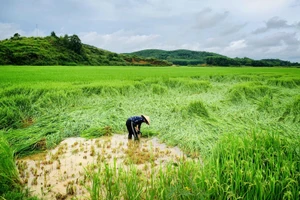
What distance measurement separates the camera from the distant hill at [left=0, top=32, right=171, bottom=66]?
35000mm

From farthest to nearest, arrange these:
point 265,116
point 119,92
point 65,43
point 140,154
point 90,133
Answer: point 65,43 → point 119,92 → point 265,116 → point 90,133 → point 140,154

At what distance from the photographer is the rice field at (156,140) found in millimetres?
2389

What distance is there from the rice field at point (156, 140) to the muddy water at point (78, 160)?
2cm

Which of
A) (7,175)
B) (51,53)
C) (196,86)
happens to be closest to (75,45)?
(51,53)

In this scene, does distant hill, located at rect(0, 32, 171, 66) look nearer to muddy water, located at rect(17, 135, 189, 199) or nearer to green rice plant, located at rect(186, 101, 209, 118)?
green rice plant, located at rect(186, 101, 209, 118)

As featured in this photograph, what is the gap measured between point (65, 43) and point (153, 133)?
171ft

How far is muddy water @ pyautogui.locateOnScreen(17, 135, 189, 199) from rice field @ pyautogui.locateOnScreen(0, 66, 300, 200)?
2 cm

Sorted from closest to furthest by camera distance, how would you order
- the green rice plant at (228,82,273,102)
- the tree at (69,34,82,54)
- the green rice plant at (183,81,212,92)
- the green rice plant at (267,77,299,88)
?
1. the green rice plant at (228,82,273,102)
2. the green rice plant at (183,81,212,92)
3. the green rice plant at (267,77,299,88)
4. the tree at (69,34,82,54)

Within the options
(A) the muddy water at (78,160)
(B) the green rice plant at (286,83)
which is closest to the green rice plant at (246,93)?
(B) the green rice plant at (286,83)

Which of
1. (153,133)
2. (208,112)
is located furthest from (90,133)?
(208,112)

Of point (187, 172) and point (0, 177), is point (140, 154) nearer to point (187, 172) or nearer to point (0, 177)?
point (187, 172)

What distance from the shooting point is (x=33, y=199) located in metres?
2.42

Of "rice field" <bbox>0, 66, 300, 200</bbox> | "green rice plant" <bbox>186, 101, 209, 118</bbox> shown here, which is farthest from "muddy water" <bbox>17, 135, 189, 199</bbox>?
"green rice plant" <bbox>186, 101, 209, 118</bbox>

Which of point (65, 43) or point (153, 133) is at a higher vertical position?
point (65, 43)
